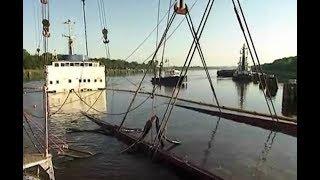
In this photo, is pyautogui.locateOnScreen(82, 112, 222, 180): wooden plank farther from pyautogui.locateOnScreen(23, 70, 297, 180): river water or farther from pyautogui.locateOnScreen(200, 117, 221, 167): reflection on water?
pyautogui.locateOnScreen(200, 117, 221, 167): reflection on water

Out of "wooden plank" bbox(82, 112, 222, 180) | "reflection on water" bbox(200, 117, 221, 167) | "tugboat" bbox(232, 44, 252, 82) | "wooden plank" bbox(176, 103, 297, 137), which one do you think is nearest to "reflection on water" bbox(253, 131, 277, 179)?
"wooden plank" bbox(176, 103, 297, 137)

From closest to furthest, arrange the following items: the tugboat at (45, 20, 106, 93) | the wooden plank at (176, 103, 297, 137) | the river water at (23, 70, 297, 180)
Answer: the river water at (23, 70, 297, 180) → the wooden plank at (176, 103, 297, 137) → the tugboat at (45, 20, 106, 93)

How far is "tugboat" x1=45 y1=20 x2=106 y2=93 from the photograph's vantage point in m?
61.1

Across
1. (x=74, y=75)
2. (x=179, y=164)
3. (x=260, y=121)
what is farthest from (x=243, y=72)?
(x=179, y=164)

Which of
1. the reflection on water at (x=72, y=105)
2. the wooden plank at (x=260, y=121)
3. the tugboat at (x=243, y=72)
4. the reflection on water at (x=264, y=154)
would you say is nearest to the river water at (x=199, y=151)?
the reflection on water at (x=264, y=154)

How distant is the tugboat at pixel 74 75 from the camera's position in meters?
61.1

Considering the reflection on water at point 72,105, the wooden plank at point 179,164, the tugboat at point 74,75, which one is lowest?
the wooden plank at point 179,164

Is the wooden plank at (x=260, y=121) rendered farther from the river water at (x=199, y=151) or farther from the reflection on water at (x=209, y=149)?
the reflection on water at (x=209, y=149)

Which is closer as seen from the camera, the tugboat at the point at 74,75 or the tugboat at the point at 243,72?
the tugboat at the point at 74,75
